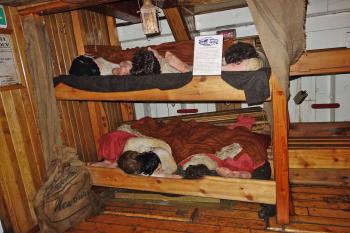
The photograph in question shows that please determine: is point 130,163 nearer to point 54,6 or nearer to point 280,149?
point 280,149

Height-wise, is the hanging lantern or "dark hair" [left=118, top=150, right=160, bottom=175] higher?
the hanging lantern

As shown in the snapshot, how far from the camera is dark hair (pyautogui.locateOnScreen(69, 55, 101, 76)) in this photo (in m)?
3.31

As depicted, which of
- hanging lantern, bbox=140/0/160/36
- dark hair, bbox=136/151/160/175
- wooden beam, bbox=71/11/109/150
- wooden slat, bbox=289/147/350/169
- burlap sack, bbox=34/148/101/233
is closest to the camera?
hanging lantern, bbox=140/0/160/36

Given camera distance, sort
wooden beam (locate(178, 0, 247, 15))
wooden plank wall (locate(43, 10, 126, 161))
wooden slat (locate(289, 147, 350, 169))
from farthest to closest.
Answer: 1. wooden beam (locate(178, 0, 247, 15))
2. wooden plank wall (locate(43, 10, 126, 161))
3. wooden slat (locate(289, 147, 350, 169))

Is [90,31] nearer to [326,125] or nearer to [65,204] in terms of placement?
[65,204]

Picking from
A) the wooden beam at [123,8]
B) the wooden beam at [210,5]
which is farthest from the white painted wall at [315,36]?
the wooden beam at [123,8]

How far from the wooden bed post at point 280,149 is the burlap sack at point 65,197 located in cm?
228

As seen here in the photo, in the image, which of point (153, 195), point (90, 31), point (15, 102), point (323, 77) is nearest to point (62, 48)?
point (90, 31)

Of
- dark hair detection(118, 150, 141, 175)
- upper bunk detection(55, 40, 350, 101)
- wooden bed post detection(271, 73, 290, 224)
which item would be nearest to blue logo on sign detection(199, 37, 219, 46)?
upper bunk detection(55, 40, 350, 101)

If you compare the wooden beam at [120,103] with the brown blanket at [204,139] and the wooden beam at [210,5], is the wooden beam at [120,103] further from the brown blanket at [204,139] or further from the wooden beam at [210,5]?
the wooden beam at [210,5]

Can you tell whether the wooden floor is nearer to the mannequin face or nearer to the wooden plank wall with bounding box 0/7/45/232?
the wooden plank wall with bounding box 0/7/45/232

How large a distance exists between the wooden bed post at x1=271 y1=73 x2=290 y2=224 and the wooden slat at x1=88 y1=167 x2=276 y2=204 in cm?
9

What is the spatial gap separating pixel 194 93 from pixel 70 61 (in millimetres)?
2186

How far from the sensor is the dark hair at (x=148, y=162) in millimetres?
3273
